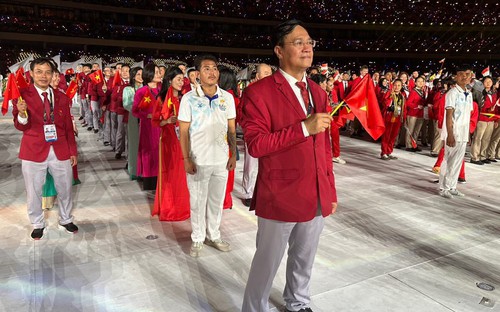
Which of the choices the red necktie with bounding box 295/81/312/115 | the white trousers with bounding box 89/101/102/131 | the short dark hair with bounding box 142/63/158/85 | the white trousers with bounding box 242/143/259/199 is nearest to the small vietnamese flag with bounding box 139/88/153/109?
the short dark hair with bounding box 142/63/158/85

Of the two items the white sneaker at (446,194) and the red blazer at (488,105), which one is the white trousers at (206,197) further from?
the red blazer at (488,105)

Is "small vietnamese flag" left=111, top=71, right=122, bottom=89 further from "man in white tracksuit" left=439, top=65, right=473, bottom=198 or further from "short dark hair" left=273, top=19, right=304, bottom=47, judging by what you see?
"short dark hair" left=273, top=19, right=304, bottom=47

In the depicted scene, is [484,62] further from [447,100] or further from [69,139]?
[69,139]

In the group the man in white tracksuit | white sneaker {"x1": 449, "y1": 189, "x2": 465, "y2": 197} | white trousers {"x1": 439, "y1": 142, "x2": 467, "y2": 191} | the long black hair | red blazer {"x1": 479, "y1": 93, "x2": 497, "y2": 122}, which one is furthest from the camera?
red blazer {"x1": 479, "y1": 93, "x2": 497, "y2": 122}

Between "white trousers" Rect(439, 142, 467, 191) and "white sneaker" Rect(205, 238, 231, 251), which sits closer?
"white sneaker" Rect(205, 238, 231, 251)

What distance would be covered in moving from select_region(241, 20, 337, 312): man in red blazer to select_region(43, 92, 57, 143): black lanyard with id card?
7.58 feet

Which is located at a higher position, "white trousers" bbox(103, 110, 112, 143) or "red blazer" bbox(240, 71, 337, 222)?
"red blazer" bbox(240, 71, 337, 222)

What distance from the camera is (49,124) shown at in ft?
11.9

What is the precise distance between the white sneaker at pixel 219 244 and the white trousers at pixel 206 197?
0.12 feet

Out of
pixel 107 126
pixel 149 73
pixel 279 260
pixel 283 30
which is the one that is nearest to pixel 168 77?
pixel 149 73

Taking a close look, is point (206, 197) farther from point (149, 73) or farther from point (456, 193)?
point (456, 193)

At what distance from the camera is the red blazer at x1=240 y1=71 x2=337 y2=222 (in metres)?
2.02

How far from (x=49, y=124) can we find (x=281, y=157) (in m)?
2.55

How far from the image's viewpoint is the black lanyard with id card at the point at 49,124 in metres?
3.59
